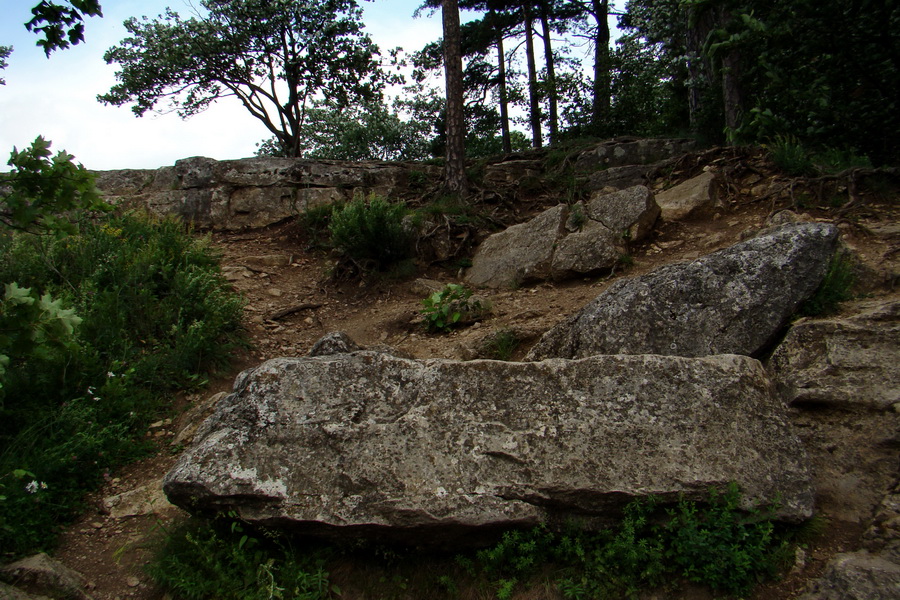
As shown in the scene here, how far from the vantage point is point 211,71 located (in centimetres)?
1518

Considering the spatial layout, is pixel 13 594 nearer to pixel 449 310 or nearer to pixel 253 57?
pixel 449 310

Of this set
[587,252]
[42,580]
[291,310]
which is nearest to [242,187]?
[291,310]

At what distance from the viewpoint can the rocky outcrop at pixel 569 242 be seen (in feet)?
20.0

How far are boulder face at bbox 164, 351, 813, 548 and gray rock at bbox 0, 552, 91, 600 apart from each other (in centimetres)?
61

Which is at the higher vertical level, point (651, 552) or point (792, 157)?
point (792, 157)

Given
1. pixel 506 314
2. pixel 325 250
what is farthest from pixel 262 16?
pixel 506 314

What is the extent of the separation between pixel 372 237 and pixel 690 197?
3.98 metres

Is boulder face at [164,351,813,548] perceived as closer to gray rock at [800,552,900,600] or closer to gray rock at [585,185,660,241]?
gray rock at [800,552,900,600]

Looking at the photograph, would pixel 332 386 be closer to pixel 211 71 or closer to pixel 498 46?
pixel 211 71

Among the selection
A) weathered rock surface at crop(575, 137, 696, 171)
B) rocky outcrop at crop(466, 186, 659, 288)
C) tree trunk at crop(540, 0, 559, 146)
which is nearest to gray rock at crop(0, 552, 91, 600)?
rocky outcrop at crop(466, 186, 659, 288)

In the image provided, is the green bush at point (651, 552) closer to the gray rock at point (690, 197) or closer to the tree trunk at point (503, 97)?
the gray rock at point (690, 197)

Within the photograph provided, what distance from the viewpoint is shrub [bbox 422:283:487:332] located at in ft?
17.8

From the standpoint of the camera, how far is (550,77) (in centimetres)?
1441

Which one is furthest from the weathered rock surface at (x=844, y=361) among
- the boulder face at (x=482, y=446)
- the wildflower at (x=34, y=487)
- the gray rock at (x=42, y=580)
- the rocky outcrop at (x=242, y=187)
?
the rocky outcrop at (x=242, y=187)
